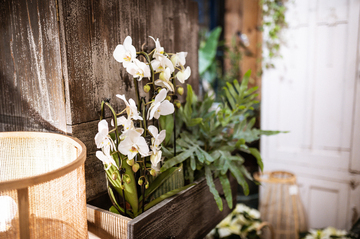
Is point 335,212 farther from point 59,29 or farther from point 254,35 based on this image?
point 59,29

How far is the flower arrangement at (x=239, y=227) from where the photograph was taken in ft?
6.20

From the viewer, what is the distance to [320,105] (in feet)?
7.11

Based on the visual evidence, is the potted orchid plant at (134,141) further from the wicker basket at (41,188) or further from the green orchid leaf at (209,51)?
the green orchid leaf at (209,51)

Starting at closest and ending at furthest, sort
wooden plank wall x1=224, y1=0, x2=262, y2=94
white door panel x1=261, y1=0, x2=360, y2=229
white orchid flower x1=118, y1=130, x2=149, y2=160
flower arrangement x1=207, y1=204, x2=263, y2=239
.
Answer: white orchid flower x1=118, y1=130, x2=149, y2=160
flower arrangement x1=207, y1=204, x2=263, y2=239
white door panel x1=261, y1=0, x2=360, y2=229
wooden plank wall x1=224, y1=0, x2=262, y2=94

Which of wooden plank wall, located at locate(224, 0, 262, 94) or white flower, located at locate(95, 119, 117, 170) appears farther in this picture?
wooden plank wall, located at locate(224, 0, 262, 94)

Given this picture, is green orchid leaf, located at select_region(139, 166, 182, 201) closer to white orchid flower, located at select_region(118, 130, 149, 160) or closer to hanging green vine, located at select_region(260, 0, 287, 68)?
white orchid flower, located at select_region(118, 130, 149, 160)

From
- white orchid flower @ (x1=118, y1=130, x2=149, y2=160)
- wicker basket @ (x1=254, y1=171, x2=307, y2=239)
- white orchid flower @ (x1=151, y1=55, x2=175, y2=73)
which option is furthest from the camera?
wicker basket @ (x1=254, y1=171, x2=307, y2=239)

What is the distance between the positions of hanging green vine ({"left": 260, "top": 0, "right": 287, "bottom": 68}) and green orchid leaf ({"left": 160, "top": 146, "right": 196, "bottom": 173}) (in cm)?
176

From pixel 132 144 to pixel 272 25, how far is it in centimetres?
211

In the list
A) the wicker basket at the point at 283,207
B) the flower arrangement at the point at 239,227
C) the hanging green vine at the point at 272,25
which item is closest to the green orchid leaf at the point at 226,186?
the flower arrangement at the point at 239,227

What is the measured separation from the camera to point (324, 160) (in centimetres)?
218

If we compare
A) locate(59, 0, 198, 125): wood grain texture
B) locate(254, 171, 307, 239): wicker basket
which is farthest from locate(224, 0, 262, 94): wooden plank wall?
locate(59, 0, 198, 125): wood grain texture

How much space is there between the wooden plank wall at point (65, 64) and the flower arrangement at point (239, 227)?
135 cm

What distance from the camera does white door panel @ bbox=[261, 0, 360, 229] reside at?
2039 mm
